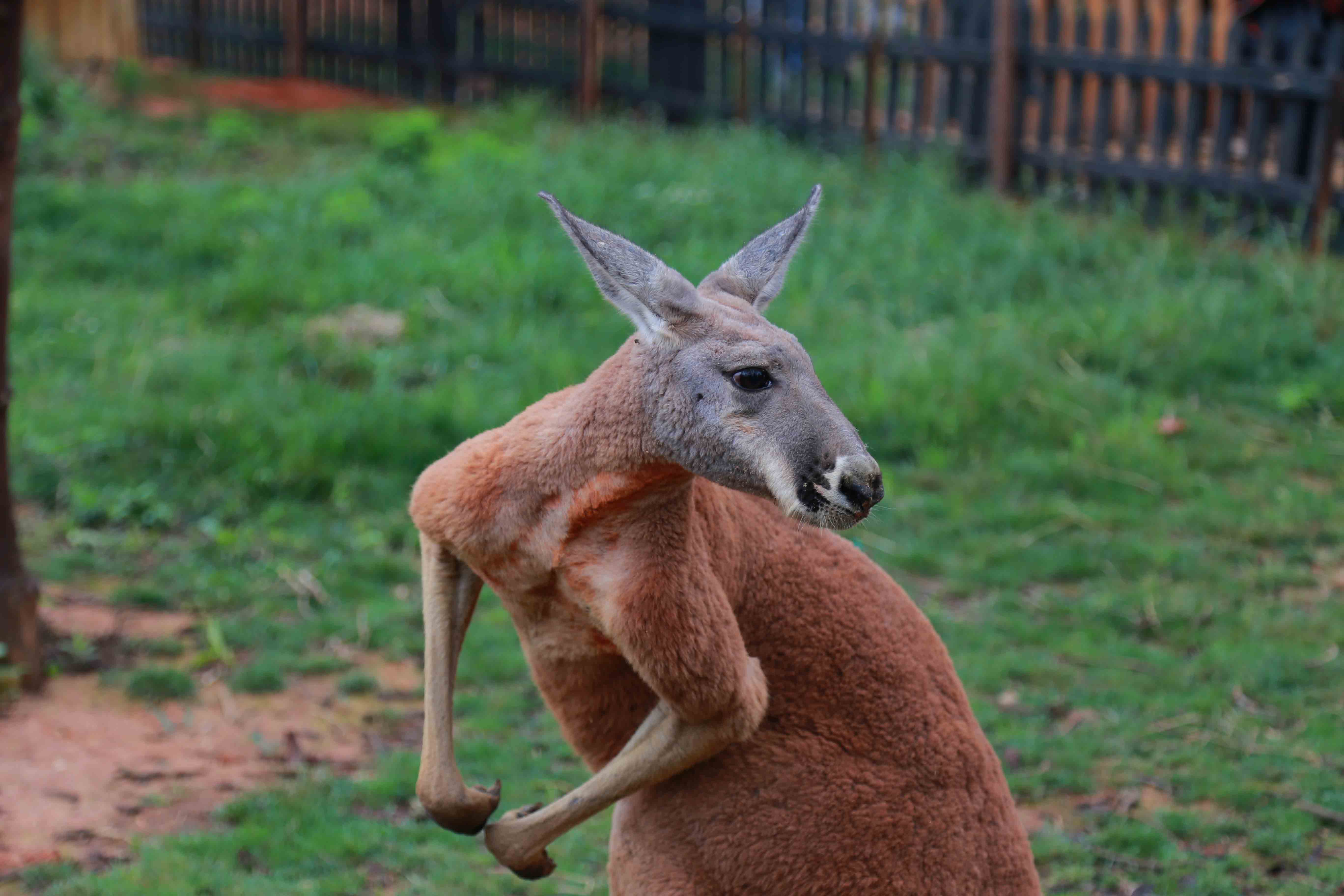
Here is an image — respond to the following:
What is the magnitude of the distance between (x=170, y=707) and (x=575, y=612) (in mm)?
2417

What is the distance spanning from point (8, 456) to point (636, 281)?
297cm

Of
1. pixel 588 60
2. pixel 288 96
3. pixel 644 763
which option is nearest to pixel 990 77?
pixel 588 60

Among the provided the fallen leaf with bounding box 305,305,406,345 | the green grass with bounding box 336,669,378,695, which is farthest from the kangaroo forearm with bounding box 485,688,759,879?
the fallen leaf with bounding box 305,305,406,345

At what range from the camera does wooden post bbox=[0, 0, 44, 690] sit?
4.46 metres

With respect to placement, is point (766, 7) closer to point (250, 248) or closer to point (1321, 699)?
point (250, 248)

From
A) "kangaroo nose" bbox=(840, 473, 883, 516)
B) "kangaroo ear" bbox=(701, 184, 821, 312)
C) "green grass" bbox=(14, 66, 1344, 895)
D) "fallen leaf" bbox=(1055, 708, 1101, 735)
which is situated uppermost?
"kangaroo ear" bbox=(701, 184, 821, 312)

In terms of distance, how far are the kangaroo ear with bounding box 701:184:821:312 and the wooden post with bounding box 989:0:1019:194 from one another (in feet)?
23.2

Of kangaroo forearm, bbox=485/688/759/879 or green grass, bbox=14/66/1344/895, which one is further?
green grass, bbox=14/66/1344/895

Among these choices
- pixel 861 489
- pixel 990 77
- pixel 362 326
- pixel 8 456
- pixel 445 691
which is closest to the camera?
pixel 861 489

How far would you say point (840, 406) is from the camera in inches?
261

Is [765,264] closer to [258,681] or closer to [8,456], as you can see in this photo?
[258,681]

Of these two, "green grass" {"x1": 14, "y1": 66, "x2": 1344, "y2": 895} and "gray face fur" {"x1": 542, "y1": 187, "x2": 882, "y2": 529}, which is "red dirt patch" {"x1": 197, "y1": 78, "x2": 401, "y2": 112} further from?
"gray face fur" {"x1": 542, "y1": 187, "x2": 882, "y2": 529}

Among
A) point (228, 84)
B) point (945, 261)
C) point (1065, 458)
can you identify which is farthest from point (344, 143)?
point (1065, 458)

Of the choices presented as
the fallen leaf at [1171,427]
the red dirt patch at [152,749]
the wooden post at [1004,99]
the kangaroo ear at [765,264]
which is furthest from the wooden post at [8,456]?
the wooden post at [1004,99]
